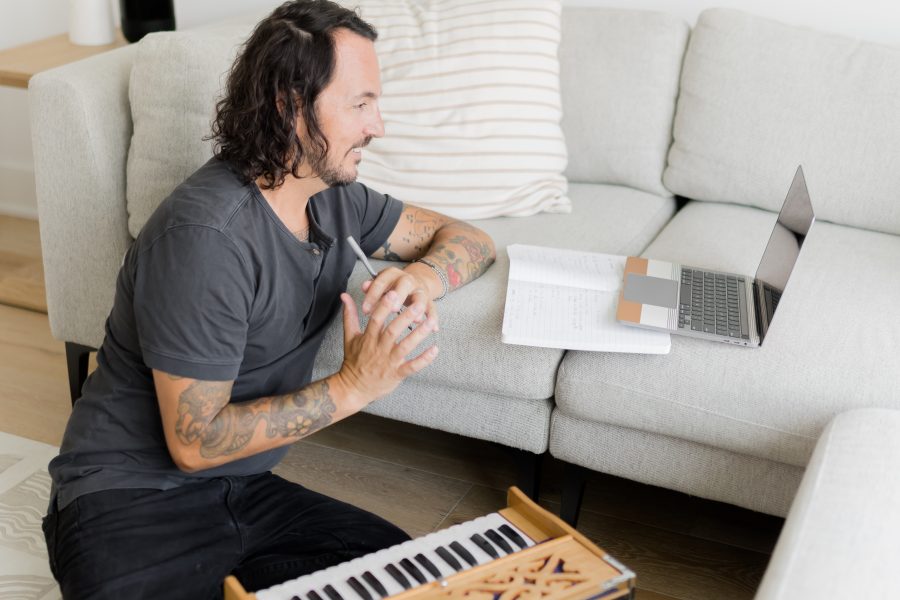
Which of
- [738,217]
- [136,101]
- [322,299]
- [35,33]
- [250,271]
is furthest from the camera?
[35,33]

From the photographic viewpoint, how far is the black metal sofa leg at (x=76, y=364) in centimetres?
214

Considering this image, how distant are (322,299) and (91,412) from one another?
0.39 metres

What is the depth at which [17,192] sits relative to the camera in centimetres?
340

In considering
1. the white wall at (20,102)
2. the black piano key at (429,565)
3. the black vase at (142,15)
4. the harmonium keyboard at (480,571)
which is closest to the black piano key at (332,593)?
the harmonium keyboard at (480,571)

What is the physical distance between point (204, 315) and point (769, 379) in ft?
2.80

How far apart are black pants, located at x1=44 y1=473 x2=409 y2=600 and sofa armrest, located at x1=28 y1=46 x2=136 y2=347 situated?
668mm

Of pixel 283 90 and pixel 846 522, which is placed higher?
pixel 283 90

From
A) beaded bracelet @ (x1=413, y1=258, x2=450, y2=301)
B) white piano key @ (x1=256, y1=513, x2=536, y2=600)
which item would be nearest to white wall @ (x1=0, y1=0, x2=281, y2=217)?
beaded bracelet @ (x1=413, y1=258, x2=450, y2=301)

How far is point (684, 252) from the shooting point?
1.96 metres

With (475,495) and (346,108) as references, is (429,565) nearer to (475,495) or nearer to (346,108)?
(346,108)

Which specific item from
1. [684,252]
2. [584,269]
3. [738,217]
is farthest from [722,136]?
[584,269]

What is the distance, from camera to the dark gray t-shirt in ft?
4.34

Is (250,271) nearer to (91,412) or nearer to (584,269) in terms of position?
(91,412)

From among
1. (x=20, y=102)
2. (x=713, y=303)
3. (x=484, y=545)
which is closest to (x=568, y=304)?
(x=713, y=303)
